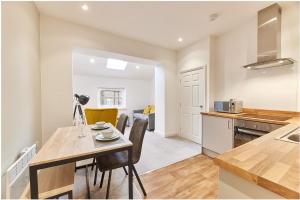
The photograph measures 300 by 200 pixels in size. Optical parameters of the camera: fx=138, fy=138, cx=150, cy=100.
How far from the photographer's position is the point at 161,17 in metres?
2.54

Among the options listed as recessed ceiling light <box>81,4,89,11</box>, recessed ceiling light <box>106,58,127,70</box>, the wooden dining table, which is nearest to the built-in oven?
the wooden dining table

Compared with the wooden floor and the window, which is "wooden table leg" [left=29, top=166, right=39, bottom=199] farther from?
the window

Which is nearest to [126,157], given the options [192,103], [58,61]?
[58,61]

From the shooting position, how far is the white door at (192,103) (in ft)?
11.5

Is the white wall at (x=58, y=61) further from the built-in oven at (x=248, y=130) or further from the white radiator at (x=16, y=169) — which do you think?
the built-in oven at (x=248, y=130)

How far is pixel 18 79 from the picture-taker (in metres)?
1.57

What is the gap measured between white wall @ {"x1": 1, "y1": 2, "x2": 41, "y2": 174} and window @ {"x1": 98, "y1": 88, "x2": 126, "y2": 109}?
430 cm

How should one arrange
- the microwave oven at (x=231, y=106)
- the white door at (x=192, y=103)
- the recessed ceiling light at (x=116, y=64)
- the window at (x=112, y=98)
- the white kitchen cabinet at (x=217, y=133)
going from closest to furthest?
the white kitchen cabinet at (x=217, y=133) → the microwave oven at (x=231, y=106) → the white door at (x=192, y=103) → the recessed ceiling light at (x=116, y=64) → the window at (x=112, y=98)

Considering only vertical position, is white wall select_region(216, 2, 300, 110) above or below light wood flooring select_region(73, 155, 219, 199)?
above

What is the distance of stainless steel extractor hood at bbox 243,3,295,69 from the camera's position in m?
2.21

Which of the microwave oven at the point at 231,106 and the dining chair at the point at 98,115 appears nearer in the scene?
the microwave oven at the point at 231,106

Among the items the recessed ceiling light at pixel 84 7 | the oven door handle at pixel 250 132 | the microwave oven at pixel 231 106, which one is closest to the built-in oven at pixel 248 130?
the oven door handle at pixel 250 132

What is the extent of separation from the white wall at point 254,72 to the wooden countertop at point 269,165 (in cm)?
188

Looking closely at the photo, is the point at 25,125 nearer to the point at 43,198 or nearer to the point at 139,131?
the point at 43,198
